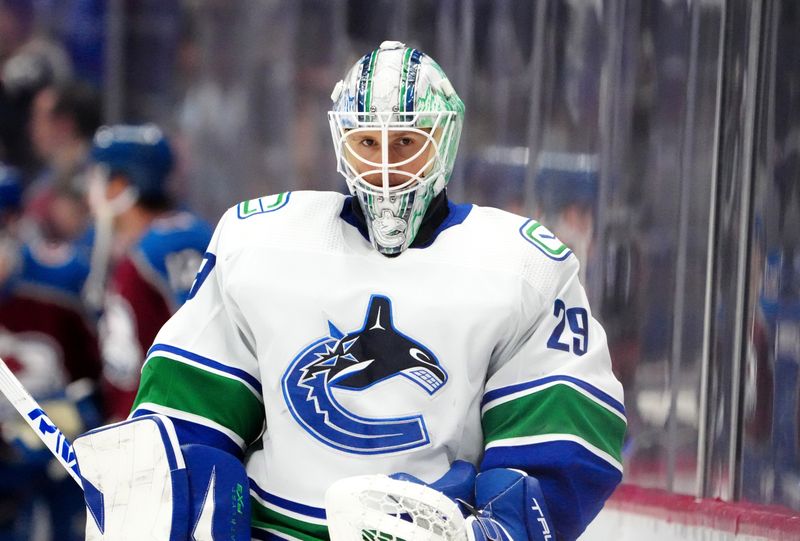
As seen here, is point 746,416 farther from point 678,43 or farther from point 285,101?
point 285,101

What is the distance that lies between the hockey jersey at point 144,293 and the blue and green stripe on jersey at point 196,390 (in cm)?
128

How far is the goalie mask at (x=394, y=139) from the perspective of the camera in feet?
Answer: 6.07

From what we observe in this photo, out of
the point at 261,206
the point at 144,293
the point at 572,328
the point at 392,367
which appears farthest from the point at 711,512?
the point at 144,293

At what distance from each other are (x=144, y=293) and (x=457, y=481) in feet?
5.12

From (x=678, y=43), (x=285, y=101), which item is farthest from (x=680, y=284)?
(x=285, y=101)

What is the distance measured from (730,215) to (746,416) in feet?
1.17

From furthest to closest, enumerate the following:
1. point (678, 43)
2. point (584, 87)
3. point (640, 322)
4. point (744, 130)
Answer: point (584, 87), point (640, 322), point (678, 43), point (744, 130)

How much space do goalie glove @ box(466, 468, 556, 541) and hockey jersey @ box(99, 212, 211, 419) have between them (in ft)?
5.10

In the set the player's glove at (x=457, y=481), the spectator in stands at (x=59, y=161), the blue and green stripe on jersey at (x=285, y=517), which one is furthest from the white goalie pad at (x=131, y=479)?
the spectator in stands at (x=59, y=161)

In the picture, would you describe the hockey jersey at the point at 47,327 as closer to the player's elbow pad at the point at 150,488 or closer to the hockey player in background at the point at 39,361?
the hockey player in background at the point at 39,361

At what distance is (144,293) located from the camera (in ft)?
10.5

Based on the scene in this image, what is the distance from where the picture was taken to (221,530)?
5.81 ft

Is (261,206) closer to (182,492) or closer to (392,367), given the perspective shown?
(392,367)

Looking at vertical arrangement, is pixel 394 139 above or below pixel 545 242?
above
